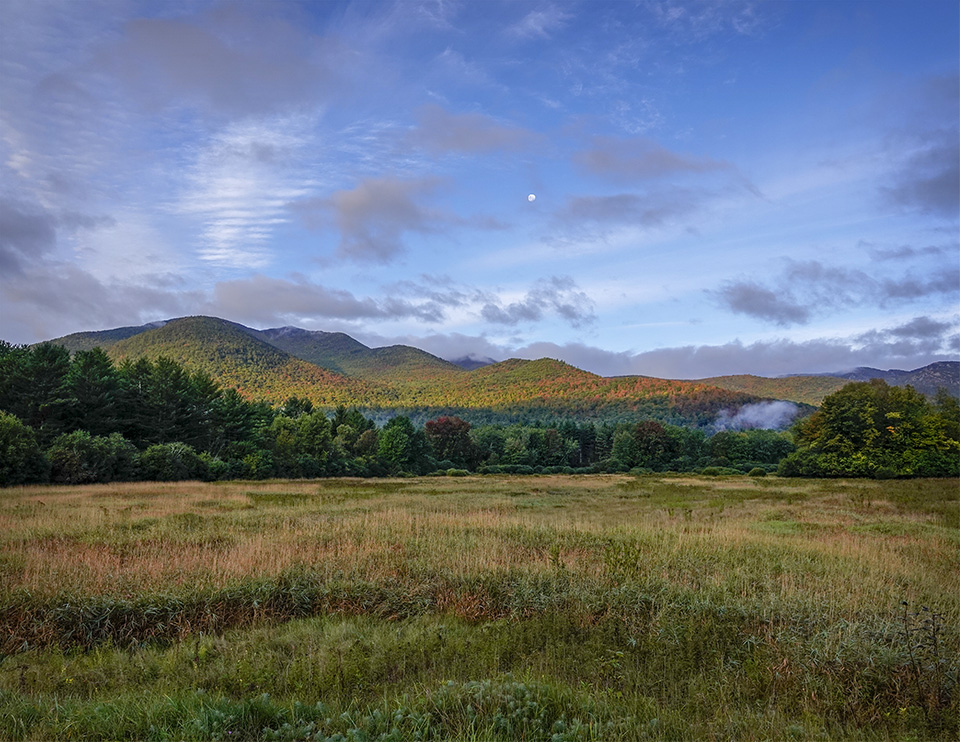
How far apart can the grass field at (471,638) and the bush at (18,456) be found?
26514mm

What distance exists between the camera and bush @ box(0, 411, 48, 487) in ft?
113

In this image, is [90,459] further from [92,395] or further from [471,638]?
[471,638]

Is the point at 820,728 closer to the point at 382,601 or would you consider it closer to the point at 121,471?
the point at 382,601

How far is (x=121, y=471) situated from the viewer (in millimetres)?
42812

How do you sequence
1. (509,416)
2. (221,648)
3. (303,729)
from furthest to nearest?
(509,416) < (221,648) < (303,729)

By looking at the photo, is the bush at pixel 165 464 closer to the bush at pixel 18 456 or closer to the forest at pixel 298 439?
the forest at pixel 298 439

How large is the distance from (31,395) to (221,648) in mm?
51297

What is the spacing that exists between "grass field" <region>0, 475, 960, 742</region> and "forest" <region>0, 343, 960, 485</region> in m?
33.9

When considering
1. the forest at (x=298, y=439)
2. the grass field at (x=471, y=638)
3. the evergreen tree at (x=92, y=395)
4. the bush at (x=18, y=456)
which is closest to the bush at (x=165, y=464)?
the forest at (x=298, y=439)

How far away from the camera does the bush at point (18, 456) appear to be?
1351 inches

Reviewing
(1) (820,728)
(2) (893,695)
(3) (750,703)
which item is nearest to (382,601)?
(3) (750,703)

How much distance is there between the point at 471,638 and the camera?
749 centimetres

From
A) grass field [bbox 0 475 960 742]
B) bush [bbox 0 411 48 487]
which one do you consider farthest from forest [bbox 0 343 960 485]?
grass field [bbox 0 475 960 742]

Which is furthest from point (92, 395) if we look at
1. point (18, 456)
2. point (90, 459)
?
point (18, 456)
